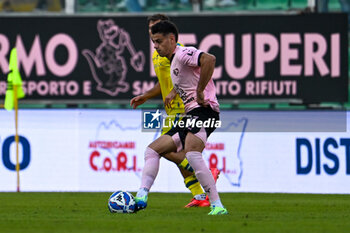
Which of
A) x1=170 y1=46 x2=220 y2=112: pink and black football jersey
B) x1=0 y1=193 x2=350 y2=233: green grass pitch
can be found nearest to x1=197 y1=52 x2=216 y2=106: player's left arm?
x1=170 y1=46 x2=220 y2=112: pink and black football jersey

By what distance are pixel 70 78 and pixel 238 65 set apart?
3.01 metres

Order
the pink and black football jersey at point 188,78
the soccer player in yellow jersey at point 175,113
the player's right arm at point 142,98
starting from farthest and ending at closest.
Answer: the soccer player in yellow jersey at point 175,113
the player's right arm at point 142,98
the pink and black football jersey at point 188,78

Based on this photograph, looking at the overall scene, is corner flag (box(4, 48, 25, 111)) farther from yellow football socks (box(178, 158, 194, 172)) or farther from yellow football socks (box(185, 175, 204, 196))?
yellow football socks (box(185, 175, 204, 196))

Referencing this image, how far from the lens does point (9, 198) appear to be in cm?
1357

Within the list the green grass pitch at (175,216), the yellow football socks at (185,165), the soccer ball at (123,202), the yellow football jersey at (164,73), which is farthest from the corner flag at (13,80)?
the soccer ball at (123,202)

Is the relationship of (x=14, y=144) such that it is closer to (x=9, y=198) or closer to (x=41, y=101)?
(x=41, y=101)

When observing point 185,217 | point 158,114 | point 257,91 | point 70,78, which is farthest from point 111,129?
point 185,217

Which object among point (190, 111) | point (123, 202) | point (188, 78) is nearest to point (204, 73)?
point (188, 78)

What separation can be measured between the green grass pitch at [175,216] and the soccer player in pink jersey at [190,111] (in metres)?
0.36

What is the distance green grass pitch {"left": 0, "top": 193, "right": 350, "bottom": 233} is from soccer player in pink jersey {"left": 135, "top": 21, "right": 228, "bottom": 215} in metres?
0.36

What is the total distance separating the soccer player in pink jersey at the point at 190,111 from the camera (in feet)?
31.1

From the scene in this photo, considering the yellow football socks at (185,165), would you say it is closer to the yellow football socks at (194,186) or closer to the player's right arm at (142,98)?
the yellow football socks at (194,186)

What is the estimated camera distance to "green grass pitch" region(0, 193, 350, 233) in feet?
27.4

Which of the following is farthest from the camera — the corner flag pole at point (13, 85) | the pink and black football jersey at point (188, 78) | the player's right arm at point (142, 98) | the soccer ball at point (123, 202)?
the corner flag pole at point (13, 85)
